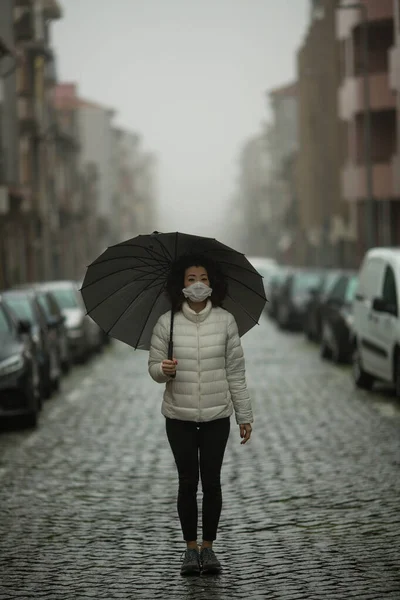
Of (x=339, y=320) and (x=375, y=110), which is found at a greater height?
(x=375, y=110)

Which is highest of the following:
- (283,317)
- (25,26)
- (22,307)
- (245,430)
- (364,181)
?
(25,26)

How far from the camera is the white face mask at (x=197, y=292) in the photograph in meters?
7.64

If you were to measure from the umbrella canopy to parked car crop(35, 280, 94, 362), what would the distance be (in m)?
18.5

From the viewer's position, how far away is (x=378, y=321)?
18.5 metres

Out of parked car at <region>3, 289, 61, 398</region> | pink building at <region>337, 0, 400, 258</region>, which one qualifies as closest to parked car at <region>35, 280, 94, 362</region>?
parked car at <region>3, 289, 61, 398</region>

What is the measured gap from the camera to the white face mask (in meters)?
7.64

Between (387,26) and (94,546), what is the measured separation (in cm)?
4738

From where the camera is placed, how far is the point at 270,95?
132750 mm

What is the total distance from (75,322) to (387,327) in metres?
11.6

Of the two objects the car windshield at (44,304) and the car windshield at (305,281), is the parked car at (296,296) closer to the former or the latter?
the car windshield at (305,281)

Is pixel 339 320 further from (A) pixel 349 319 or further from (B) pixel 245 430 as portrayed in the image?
(B) pixel 245 430

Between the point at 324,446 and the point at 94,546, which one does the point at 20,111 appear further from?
the point at 94,546

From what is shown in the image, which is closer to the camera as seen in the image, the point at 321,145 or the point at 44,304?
the point at 44,304

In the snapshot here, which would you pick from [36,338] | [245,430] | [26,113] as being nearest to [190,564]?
[245,430]
